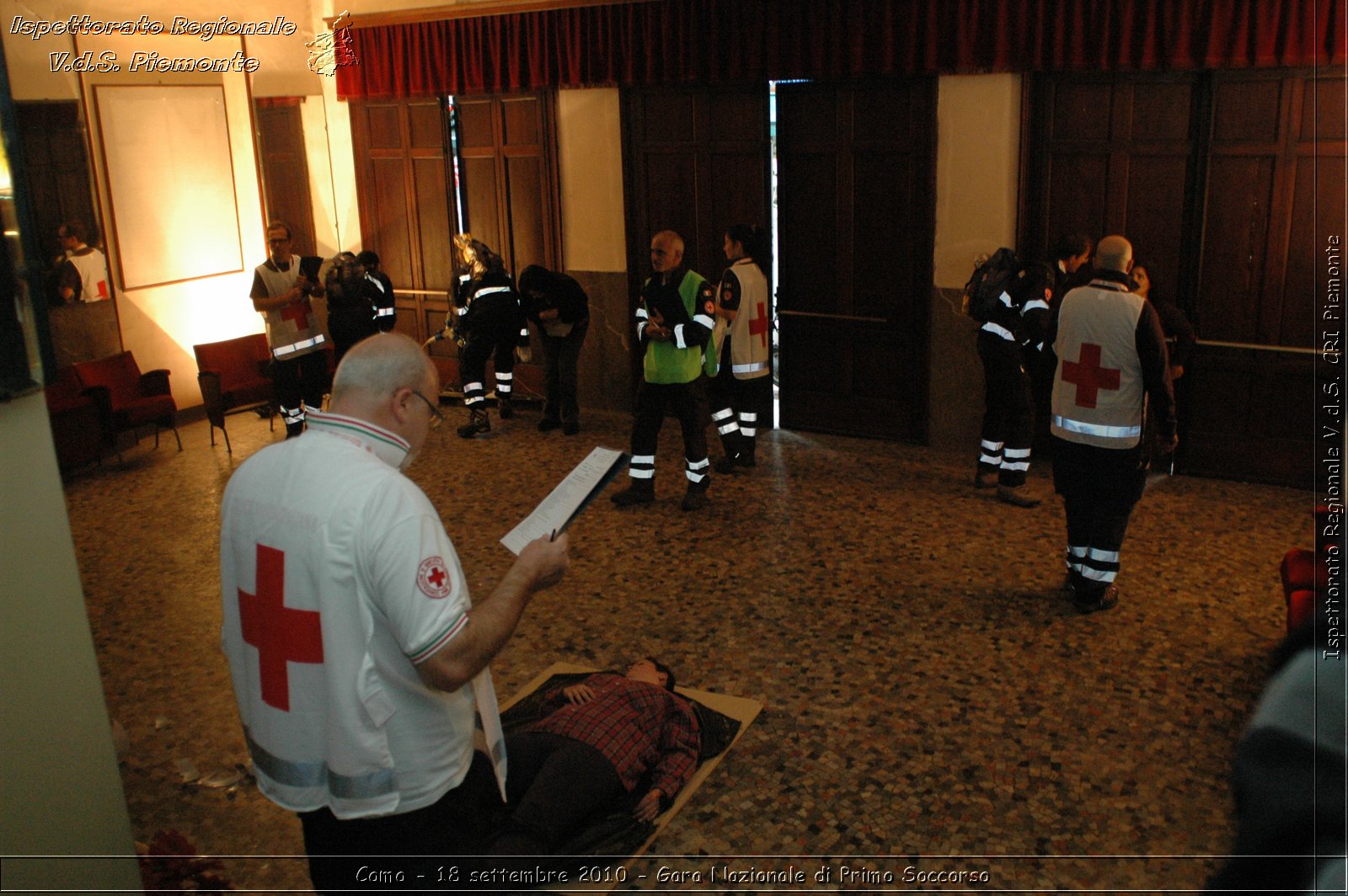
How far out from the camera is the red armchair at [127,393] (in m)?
7.68

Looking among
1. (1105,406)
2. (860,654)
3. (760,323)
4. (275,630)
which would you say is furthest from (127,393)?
(1105,406)

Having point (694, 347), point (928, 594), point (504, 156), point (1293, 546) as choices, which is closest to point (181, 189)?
point (504, 156)

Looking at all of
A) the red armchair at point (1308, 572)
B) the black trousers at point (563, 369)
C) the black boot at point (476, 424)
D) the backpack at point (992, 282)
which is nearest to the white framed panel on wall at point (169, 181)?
the black boot at point (476, 424)

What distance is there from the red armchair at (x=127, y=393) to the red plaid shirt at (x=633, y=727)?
5338mm

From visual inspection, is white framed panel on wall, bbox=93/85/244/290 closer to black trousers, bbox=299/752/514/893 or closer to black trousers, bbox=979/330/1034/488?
black trousers, bbox=979/330/1034/488

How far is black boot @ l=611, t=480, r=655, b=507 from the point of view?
6590 mm

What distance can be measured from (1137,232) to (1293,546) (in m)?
2.06

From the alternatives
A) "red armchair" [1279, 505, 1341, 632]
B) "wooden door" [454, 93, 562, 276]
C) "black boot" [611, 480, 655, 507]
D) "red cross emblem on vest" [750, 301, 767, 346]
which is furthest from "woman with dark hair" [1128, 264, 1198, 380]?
"wooden door" [454, 93, 562, 276]

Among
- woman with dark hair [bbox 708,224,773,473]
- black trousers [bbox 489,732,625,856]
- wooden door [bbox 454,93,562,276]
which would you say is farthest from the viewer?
wooden door [bbox 454,93,562,276]

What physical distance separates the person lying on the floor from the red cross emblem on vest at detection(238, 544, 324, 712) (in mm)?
949

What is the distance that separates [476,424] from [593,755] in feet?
17.2

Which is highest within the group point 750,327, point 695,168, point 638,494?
point 695,168

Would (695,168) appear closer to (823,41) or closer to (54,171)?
(823,41)

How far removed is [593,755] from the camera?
3416mm
